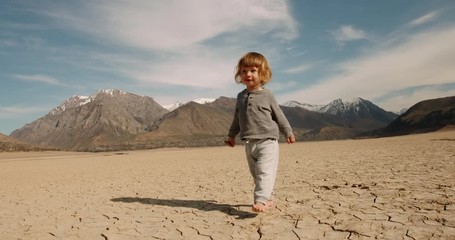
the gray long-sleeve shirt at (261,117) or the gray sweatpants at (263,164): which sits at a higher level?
the gray long-sleeve shirt at (261,117)

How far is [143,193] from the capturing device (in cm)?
673

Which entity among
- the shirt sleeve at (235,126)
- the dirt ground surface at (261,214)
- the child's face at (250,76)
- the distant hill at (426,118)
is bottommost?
the dirt ground surface at (261,214)

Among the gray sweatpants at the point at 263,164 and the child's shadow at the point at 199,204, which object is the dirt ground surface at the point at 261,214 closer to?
the child's shadow at the point at 199,204

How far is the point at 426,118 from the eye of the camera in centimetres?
10288

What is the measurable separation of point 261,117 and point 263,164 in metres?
0.52

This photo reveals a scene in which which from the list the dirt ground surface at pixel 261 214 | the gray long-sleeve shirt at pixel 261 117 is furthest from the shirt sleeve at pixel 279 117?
Answer: the dirt ground surface at pixel 261 214

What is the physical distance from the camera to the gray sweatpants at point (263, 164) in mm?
3756

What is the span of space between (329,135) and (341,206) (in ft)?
644

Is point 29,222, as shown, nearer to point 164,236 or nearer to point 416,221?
point 164,236

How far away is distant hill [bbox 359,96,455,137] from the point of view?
93312 millimetres

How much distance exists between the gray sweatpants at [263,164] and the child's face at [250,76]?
24.6 inches

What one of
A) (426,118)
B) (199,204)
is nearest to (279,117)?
(199,204)

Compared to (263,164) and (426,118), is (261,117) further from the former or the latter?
(426,118)

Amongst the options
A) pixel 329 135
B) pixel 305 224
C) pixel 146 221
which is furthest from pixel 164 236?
pixel 329 135
